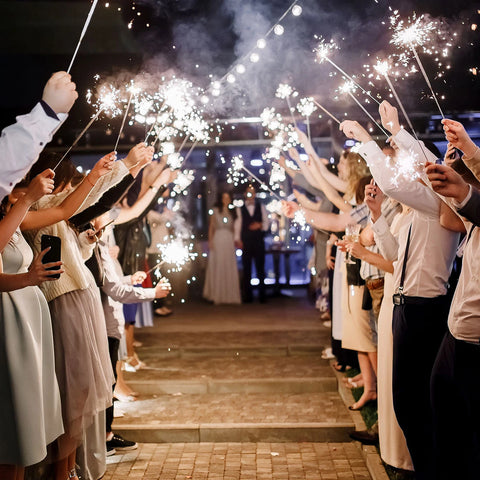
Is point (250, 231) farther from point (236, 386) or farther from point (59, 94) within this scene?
point (59, 94)

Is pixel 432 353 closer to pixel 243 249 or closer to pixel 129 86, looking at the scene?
pixel 129 86

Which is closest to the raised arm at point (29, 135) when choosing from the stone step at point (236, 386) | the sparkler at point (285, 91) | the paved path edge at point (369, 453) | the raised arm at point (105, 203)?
the raised arm at point (105, 203)

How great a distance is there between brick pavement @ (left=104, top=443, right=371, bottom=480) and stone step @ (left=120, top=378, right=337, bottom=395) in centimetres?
152

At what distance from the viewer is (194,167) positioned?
14.9 metres

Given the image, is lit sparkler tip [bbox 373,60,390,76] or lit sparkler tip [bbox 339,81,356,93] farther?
lit sparkler tip [bbox 339,81,356,93]

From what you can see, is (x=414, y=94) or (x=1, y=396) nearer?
(x=1, y=396)

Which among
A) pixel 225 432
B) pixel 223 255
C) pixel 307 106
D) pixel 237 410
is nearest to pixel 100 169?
pixel 225 432

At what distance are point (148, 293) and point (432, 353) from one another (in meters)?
2.55

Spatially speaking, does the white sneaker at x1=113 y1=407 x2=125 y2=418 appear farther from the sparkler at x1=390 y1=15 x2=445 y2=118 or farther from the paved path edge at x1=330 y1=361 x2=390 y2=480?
the sparkler at x1=390 y1=15 x2=445 y2=118

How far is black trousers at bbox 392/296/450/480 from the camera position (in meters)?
3.96

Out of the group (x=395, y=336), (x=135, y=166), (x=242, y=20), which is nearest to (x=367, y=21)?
(x=242, y=20)

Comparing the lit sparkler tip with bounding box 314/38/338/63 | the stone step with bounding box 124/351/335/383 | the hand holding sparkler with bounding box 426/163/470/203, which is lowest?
the stone step with bounding box 124/351/335/383

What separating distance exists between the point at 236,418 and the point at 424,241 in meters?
3.11

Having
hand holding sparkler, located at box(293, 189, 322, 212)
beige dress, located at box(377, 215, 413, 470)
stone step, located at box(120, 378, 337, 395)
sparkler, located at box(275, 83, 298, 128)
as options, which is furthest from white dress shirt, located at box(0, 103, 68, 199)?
hand holding sparkler, located at box(293, 189, 322, 212)
